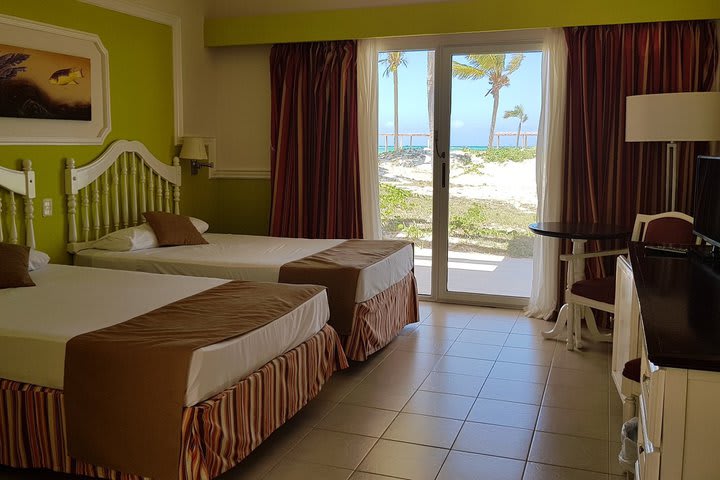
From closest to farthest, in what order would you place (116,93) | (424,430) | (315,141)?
(424,430), (116,93), (315,141)

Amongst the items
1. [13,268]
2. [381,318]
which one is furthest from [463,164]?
[13,268]

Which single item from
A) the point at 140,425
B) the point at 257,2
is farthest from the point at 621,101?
the point at 140,425

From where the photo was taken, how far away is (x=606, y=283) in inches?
172

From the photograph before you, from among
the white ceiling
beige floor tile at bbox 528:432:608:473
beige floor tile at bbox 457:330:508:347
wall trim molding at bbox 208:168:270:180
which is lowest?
beige floor tile at bbox 528:432:608:473

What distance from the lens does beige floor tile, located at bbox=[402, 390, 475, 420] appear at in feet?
11.4

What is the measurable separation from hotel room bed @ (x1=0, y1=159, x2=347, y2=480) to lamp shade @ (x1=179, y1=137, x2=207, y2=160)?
92.6 inches

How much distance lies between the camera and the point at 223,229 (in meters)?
6.29

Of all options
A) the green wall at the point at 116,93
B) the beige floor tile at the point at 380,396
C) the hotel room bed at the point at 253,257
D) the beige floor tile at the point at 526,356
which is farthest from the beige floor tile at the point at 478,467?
the green wall at the point at 116,93

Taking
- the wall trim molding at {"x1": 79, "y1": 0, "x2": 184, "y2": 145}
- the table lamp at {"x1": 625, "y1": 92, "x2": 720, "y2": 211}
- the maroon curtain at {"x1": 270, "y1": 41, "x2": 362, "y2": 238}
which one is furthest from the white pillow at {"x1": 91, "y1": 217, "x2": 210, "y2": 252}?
the table lamp at {"x1": 625, "y1": 92, "x2": 720, "y2": 211}

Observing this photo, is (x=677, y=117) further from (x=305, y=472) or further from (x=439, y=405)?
(x=305, y=472)

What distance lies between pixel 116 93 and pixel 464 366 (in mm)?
3068

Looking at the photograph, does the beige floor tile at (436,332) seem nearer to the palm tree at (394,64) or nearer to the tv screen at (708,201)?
the palm tree at (394,64)

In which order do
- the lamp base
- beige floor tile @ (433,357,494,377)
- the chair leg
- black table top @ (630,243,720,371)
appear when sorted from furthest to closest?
1. the lamp base
2. the chair leg
3. beige floor tile @ (433,357,494,377)
4. black table top @ (630,243,720,371)

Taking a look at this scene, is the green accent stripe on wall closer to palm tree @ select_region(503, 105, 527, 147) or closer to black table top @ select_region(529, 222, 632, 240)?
palm tree @ select_region(503, 105, 527, 147)
